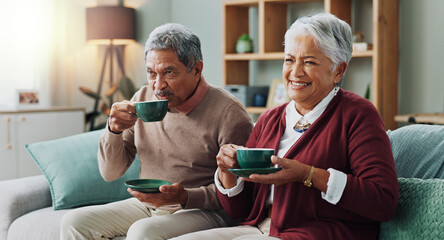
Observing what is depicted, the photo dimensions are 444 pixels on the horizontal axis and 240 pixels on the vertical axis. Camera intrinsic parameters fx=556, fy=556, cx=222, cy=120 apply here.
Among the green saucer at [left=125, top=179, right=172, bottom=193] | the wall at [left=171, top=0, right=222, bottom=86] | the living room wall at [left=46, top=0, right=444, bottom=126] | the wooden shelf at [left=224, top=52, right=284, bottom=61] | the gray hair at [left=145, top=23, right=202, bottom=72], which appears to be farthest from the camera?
the wall at [left=171, top=0, right=222, bottom=86]

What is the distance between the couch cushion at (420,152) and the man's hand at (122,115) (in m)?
0.91

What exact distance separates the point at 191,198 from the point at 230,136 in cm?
26

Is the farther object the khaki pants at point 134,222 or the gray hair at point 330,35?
the khaki pants at point 134,222

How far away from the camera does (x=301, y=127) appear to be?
5.74ft

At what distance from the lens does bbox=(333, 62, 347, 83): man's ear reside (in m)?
Result: 1.72

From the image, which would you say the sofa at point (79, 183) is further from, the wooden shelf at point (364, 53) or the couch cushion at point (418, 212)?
the wooden shelf at point (364, 53)

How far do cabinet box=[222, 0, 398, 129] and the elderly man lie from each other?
195cm

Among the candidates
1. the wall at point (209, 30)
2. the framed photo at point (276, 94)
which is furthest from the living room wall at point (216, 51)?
the framed photo at point (276, 94)

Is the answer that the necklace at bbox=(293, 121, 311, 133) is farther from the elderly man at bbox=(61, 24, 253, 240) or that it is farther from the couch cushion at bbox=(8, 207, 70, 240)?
the couch cushion at bbox=(8, 207, 70, 240)

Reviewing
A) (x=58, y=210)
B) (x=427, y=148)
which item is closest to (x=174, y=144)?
(x=58, y=210)

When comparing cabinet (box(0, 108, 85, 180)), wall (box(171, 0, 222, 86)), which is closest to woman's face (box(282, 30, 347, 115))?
cabinet (box(0, 108, 85, 180))

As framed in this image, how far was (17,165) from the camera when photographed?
443 cm

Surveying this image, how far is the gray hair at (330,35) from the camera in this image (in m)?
1.66

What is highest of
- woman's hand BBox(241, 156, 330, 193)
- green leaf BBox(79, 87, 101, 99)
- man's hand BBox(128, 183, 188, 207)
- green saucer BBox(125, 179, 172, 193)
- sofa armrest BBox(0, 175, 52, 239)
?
green leaf BBox(79, 87, 101, 99)
